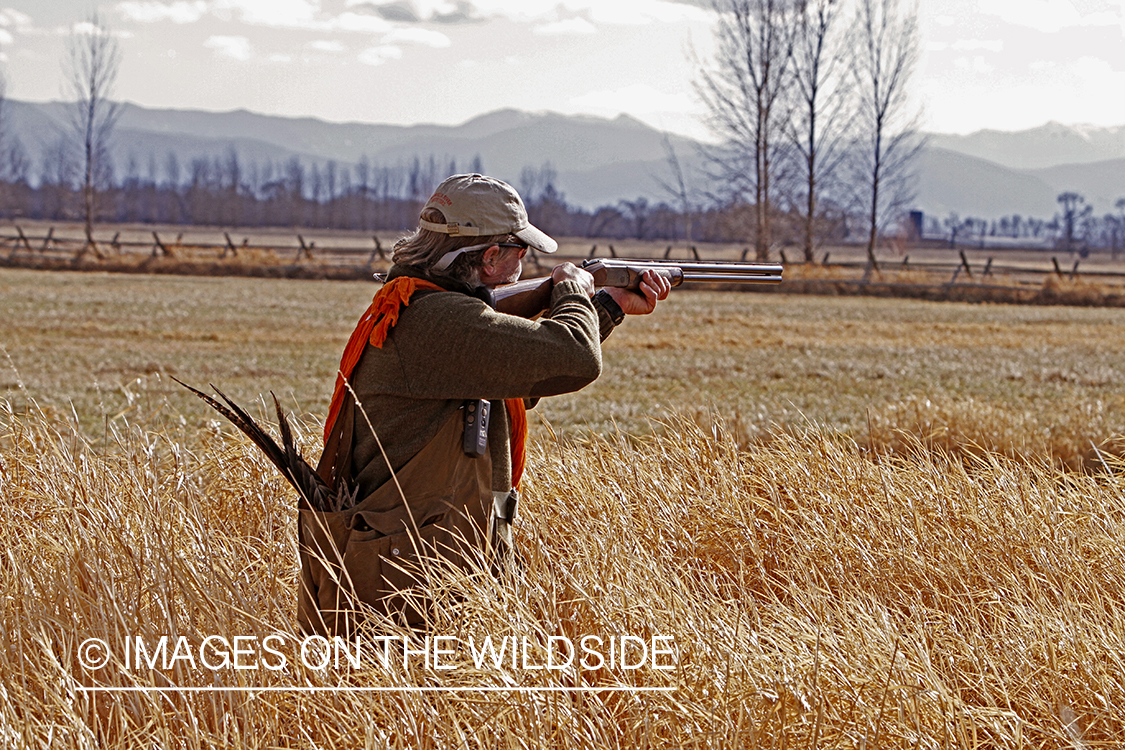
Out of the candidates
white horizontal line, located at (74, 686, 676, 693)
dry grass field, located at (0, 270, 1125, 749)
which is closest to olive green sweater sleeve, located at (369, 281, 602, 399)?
dry grass field, located at (0, 270, 1125, 749)

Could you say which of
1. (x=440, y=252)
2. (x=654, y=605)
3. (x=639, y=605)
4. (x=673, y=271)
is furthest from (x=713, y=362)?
(x=440, y=252)

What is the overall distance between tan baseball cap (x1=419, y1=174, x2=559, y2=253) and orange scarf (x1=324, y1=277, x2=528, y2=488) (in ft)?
0.62

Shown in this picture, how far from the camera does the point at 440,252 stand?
3061 mm

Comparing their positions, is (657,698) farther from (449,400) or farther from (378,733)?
(449,400)

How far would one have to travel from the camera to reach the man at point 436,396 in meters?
2.87

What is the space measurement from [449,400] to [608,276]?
87cm

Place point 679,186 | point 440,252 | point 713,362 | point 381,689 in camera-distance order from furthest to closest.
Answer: point 679,186
point 713,362
point 440,252
point 381,689

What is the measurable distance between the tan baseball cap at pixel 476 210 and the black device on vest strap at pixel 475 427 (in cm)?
48

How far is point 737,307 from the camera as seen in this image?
93.9 ft

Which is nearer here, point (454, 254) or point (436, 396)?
point (436, 396)

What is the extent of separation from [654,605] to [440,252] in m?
1.27

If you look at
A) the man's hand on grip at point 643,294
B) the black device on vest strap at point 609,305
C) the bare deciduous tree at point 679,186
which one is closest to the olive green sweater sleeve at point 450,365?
the black device on vest strap at point 609,305

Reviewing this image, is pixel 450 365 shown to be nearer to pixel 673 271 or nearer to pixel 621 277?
pixel 621 277

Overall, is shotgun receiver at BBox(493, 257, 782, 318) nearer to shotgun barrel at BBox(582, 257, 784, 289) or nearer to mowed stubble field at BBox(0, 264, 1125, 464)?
shotgun barrel at BBox(582, 257, 784, 289)
